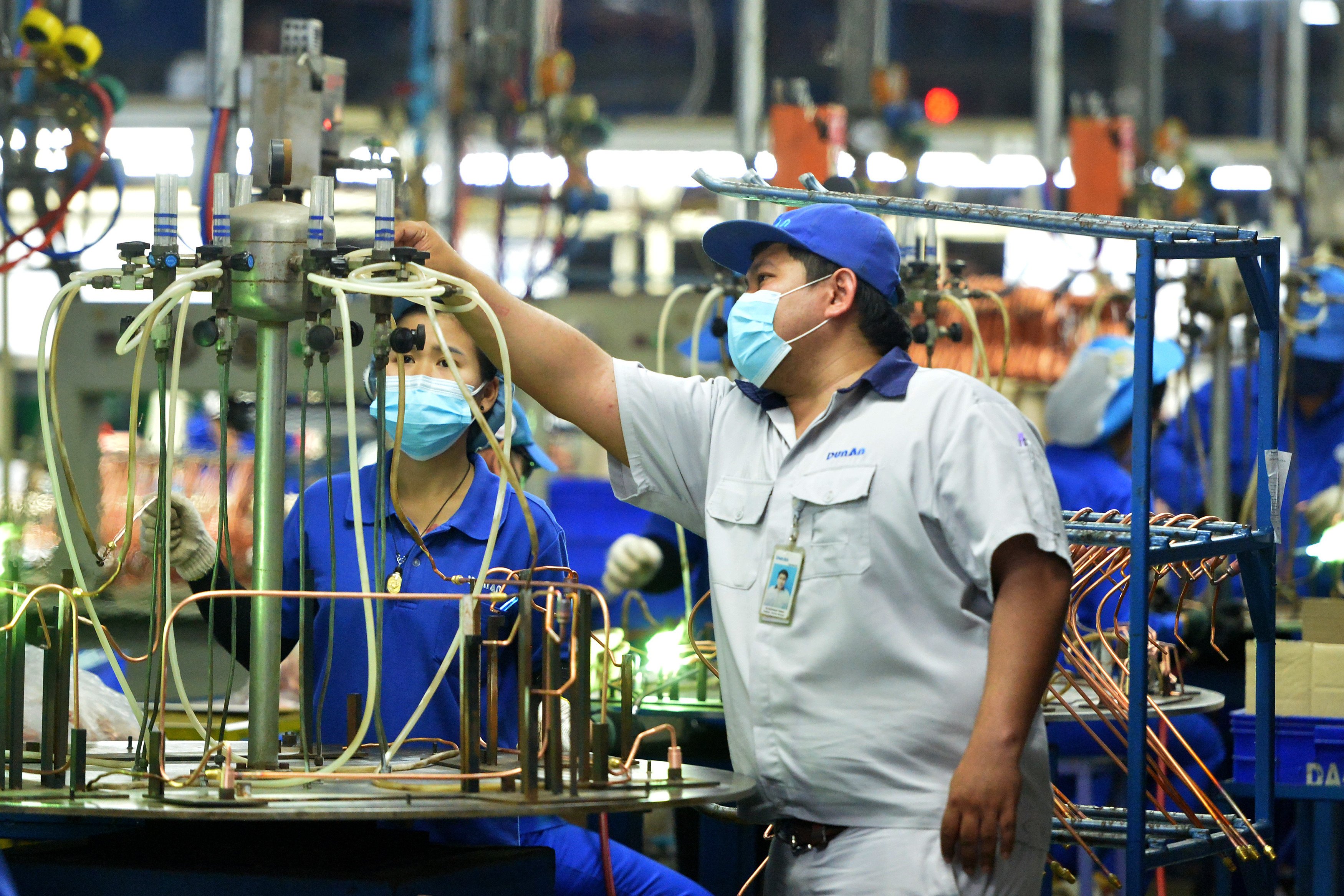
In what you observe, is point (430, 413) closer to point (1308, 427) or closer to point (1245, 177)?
point (1308, 427)

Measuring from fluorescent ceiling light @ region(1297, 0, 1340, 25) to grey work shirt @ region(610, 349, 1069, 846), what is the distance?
6.83m

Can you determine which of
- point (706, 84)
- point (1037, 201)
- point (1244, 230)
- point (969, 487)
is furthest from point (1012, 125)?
point (969, 487)

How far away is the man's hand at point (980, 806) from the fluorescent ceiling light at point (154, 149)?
475 cm

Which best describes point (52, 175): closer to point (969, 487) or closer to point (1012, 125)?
point (969, 487)

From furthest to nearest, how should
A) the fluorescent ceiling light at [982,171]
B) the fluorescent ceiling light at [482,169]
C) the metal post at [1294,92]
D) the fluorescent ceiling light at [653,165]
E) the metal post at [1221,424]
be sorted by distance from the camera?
1. the metal post at [1294,92]
2. the fluorescent ceiling light at [982,171]
3. the fluorescent ceiling light at [653,165]
4. the fluorescent ceiling light at [482,169]
5. the metal post at [1221,424]

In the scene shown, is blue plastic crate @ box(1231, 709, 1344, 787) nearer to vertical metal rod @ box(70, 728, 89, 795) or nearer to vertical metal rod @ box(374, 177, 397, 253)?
vertical metal rod @ box(374, 177, 397, 253)

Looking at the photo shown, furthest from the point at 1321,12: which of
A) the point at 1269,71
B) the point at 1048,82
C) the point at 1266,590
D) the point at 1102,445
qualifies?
the point at 1266,590

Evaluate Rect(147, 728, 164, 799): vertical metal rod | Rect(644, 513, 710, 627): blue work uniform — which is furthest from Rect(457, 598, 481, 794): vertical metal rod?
Rect(644, 513, 710, 627): blue work uniform

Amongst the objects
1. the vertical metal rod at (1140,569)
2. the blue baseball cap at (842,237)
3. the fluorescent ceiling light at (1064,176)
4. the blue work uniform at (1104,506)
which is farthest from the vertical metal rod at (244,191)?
the fluorescent ceiling light at (1064,176)

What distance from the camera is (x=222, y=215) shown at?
74.1 inches

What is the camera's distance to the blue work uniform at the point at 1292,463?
16.1 ft

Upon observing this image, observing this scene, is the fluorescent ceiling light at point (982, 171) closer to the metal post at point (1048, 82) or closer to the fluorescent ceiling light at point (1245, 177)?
the metal post at point (1048, 82)

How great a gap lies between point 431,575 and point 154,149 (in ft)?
14.9

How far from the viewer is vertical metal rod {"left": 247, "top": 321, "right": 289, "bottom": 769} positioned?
190cm
